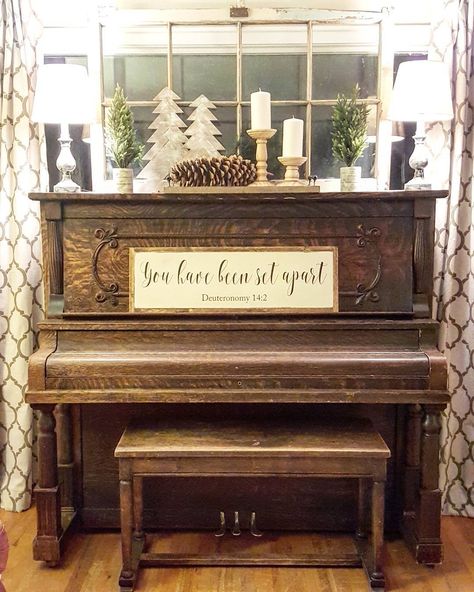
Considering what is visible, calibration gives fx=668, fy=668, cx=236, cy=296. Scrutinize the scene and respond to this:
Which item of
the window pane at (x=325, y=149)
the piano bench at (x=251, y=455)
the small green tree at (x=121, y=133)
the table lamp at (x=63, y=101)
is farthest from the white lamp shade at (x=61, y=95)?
the piano bench at (x=251, y=455)

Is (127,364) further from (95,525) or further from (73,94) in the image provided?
(73,94)

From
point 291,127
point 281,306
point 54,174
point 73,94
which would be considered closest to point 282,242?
point 281,306

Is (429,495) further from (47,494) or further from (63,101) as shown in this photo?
(63,101)

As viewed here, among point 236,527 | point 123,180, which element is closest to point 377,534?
point 236,527

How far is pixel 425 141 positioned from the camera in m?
2.75

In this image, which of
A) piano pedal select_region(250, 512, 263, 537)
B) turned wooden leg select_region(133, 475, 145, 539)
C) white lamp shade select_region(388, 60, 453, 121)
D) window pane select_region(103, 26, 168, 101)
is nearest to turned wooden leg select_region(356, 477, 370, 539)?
piano pedal select_region(250, 512, 263, 537)

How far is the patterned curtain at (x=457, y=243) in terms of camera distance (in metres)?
2.68

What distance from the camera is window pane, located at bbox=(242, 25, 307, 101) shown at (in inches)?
111

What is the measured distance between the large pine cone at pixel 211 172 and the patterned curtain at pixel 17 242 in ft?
2.47

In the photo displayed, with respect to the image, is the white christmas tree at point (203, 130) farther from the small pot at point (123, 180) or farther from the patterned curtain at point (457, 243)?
the patterned curtain at point (457, 243)

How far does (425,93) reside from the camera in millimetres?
2453

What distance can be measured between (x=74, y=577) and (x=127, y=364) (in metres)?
0.81

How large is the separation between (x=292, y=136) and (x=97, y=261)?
33.8 inches

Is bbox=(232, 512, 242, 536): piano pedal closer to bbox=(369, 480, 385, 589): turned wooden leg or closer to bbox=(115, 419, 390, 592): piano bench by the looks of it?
bbox=(115, 419, 390, 592): piano bench
